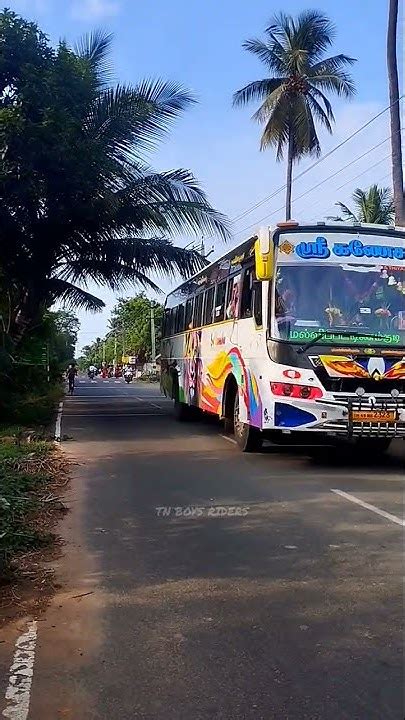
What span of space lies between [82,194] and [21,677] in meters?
14.8

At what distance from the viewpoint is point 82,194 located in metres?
17.7

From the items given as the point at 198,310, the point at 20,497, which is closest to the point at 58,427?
the point at 198,310

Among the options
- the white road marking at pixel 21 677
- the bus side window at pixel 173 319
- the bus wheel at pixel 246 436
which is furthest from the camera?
the bus side window at pixel 173 319

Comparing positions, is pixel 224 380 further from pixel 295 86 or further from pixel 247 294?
pixel 295 86

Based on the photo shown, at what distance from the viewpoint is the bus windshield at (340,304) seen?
34.0 ft

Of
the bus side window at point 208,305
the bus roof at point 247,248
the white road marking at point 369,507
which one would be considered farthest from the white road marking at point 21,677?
the bus side window at point 208,305

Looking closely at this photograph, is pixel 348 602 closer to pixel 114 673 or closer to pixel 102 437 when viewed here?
pixel 114 673

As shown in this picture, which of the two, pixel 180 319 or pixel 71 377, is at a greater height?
pixel 180 319

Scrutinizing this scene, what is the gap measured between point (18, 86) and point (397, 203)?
29.0 ft

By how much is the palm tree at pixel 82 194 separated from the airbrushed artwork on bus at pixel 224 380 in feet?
17.9

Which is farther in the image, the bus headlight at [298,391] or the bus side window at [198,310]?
the bus side window at [198,310]

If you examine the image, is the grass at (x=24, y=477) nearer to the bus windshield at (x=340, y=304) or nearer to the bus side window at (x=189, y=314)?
the bus windshield at (x=340, y=304)

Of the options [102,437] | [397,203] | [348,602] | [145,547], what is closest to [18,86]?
[102,437]

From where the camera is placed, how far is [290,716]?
3.58 meters
